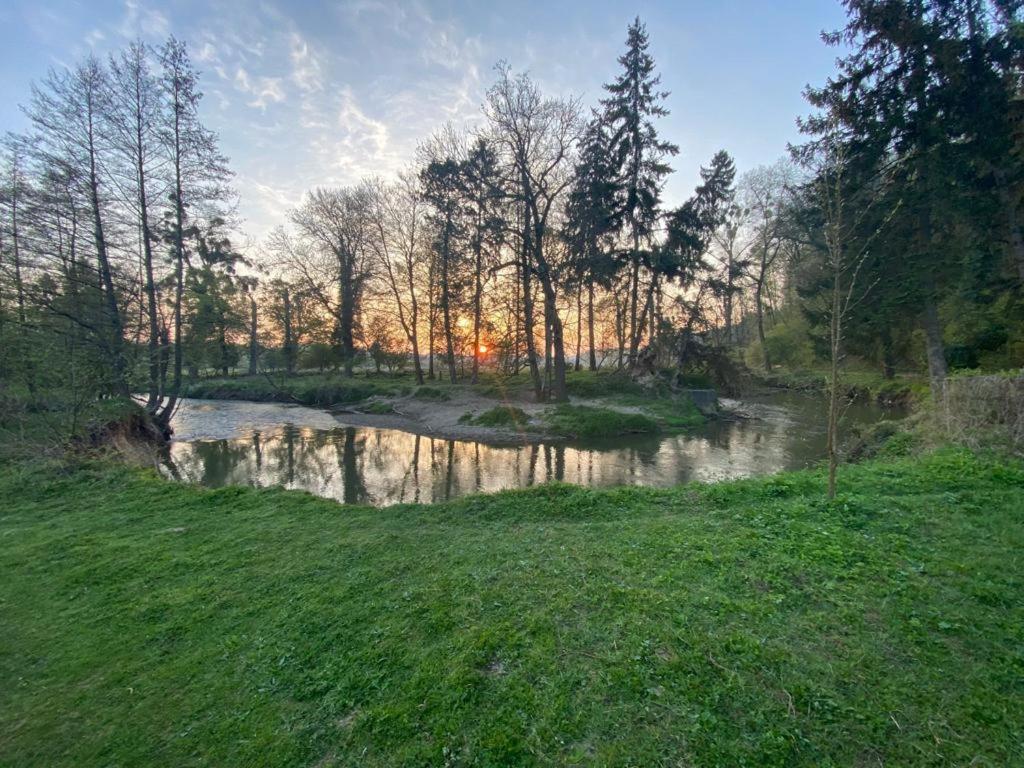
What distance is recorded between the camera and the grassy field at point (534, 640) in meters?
2.29

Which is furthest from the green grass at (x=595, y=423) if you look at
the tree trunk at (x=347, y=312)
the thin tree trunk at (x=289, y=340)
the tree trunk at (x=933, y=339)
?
the thin tree trunk at (x=289, y=340)

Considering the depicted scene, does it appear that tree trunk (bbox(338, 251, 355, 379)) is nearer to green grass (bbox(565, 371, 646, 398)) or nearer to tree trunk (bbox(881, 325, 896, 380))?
green grass (bbox(565, 371, 646, 398))

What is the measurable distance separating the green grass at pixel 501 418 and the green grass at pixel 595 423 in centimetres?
99

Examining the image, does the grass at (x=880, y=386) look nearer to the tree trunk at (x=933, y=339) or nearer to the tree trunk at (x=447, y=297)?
the tree trunk at (x=933, y=339)

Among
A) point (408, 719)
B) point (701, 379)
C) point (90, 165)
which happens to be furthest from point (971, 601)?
point (701, 379)

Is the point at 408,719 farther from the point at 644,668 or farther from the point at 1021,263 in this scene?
the point at 1021,263

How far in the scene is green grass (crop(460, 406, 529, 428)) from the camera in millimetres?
16484

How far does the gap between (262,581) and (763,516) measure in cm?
529

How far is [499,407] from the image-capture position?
17797 mm

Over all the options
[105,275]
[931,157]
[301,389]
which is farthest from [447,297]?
[931,157]

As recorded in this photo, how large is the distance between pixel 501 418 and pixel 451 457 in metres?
3.95

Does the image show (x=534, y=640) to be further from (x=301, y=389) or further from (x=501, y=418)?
(x=301, y=389)

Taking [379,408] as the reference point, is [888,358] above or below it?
above

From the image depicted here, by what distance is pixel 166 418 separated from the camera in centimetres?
1484
